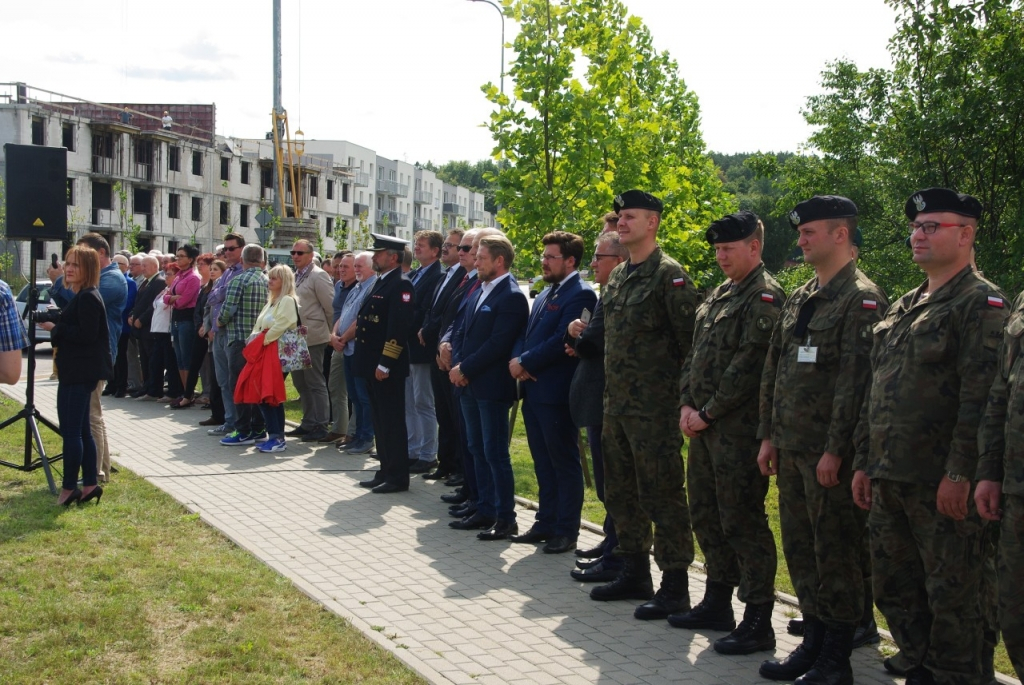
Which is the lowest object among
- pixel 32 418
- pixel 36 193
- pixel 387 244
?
pixel 32 418

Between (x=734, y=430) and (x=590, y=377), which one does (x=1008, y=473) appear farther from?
(x=590, y=377)

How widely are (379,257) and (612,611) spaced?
15.7 ft

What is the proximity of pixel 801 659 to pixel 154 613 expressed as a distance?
11.4 ft

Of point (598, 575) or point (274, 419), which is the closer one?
point (598, 575)

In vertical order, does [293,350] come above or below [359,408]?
above

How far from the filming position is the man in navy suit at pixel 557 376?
7508mm

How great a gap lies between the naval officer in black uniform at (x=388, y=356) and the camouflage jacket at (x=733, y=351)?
Answer: 417 centimetres

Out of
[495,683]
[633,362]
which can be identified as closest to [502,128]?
[633,362]

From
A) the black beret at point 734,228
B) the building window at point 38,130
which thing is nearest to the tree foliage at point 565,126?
the black beret at point 734,228

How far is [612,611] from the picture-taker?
6.33m

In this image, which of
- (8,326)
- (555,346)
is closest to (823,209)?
(555,346)

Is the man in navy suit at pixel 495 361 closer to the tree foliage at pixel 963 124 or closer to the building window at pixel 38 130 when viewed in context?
the tree foliage at pixel 963 124

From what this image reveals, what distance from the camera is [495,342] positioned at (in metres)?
7.94

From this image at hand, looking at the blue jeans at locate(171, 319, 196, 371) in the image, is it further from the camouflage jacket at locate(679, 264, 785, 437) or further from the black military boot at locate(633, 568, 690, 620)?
the camouflage jacket at locate(679, 264, 785, 437)
